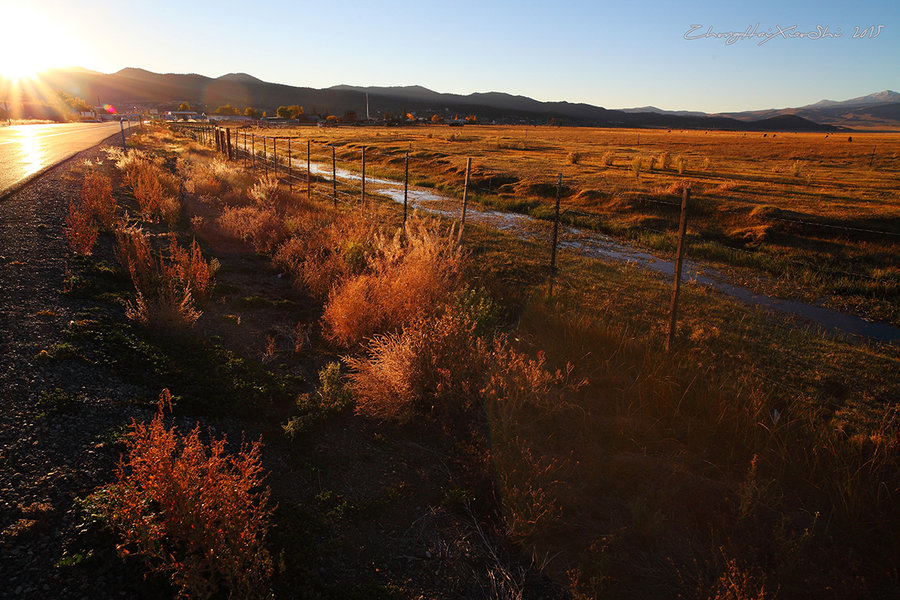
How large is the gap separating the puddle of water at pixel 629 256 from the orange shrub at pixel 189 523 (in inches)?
381

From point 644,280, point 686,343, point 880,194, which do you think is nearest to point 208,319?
point 686,343

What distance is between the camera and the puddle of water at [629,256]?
29.3 feet

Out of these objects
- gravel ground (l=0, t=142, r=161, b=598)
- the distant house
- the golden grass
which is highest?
the distant house

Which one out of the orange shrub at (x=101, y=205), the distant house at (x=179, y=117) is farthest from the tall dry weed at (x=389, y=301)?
the distant house at (x=179, y=117)

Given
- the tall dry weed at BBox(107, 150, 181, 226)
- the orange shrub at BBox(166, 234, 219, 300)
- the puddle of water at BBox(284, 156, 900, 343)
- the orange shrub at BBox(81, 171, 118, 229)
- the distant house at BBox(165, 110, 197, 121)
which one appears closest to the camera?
the orange shrub at BBox(166, 234, 219, 300)

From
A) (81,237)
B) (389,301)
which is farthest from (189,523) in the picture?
(81,237)

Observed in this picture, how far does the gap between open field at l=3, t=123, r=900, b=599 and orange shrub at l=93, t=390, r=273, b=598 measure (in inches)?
1.7

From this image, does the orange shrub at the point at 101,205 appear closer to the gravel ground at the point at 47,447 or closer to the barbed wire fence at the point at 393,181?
the gravel ground at the point at 47,447

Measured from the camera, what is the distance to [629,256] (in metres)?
12.9

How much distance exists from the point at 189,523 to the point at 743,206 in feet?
63.7

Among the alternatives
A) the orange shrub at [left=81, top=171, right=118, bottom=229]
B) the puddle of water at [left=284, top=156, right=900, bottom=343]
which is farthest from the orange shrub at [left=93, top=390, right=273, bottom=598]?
the puddle of water at [left=284, top=156, right=900, bottom=343]

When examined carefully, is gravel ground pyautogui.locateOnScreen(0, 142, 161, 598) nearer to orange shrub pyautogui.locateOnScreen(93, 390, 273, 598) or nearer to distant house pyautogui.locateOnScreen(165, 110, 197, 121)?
orange shrub pyautogui.locateOnScreen(93, 390, 273, 598)

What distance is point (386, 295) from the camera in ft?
20.9

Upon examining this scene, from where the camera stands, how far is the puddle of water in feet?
29.3
